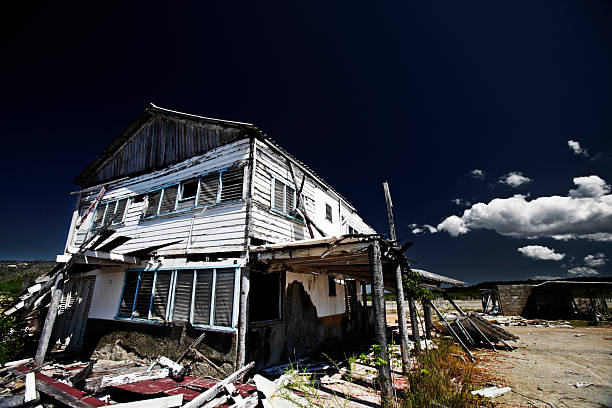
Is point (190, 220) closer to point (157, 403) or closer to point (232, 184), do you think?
point (232, 184)

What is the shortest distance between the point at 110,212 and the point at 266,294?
28.9 feet

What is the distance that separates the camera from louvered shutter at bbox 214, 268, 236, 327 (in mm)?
7322

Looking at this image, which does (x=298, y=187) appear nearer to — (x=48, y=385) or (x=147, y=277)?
(x=147, y=277)

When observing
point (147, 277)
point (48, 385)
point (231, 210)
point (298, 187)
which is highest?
point (298, 187)

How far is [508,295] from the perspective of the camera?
2734cm

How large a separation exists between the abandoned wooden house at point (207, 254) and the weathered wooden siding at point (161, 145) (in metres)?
0.06

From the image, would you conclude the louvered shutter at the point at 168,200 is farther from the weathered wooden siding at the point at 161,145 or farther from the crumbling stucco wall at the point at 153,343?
the crumbling stucco wall at the point at 153,343

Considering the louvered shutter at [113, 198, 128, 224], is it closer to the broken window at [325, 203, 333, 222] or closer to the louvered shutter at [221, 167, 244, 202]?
the louvered shutter at [221, 167, 244, 202]

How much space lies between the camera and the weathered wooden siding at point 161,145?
10203 mm

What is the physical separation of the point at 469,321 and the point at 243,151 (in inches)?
497

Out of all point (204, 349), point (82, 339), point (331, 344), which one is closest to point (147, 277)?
point (204, 349)

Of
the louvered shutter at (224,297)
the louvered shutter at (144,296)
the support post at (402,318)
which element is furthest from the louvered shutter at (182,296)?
the support post at (402,318)

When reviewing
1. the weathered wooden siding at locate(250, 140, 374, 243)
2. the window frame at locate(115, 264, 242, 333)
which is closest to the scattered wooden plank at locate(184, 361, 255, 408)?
the window frame at locate(115, 264, 242, 333)

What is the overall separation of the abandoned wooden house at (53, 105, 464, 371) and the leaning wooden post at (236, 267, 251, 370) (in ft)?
0.09
